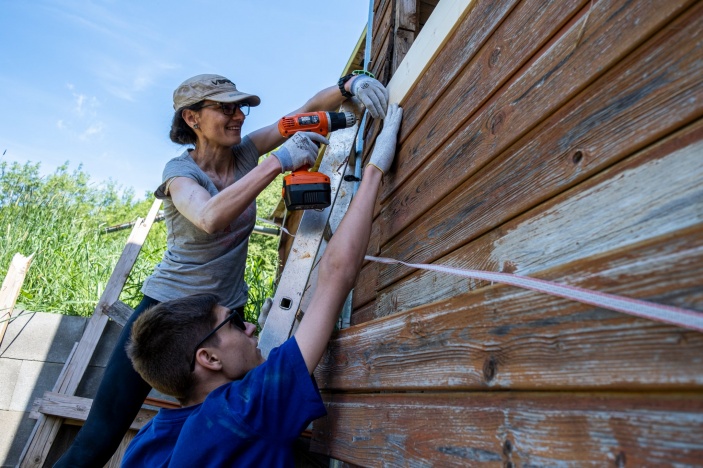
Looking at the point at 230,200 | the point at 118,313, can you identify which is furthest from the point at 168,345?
the point at 118,313

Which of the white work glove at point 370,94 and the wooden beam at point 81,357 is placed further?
the wooden beam at point 81,357

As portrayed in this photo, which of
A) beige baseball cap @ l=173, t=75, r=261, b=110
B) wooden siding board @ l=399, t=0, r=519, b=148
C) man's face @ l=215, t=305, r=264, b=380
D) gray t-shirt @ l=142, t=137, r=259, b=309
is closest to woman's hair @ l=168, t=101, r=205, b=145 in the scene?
beige baseball cap @ l=173, t=75, r=261, b=110

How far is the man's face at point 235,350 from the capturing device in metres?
1.98

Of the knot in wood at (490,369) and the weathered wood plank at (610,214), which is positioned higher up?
the weathered wood plank at (610,214)

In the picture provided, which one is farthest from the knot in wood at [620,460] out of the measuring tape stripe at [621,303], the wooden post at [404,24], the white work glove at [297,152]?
the wooden post at [404,24]

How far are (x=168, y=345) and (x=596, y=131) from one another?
58.4 inches

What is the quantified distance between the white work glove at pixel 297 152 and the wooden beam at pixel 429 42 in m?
0.51

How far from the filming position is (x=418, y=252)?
84.2 inches

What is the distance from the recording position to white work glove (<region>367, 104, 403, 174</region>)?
94.4 inches

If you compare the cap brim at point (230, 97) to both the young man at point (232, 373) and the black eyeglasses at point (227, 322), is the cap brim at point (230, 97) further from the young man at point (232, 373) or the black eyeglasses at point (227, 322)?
the black eyeglasses at point (227, 322)

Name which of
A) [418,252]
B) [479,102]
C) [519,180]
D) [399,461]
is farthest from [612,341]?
[418,252]

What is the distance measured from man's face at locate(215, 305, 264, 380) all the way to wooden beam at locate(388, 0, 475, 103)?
4.31 ft

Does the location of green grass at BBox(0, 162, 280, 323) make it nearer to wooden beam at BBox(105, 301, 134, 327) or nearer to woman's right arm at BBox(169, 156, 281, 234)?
wooden beam at BBox(105, 301, 134, 327)

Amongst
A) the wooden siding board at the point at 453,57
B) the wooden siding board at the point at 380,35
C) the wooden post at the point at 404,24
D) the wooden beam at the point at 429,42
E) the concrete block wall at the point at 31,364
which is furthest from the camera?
the concrete block wall at the point at 31,364
